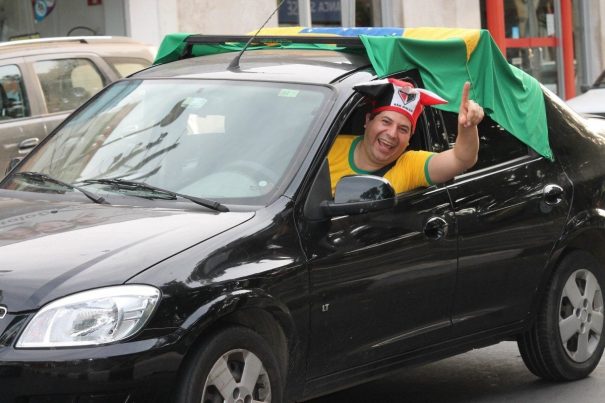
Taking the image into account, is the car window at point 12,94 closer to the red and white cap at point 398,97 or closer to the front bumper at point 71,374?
the red and white cap at point 398,97

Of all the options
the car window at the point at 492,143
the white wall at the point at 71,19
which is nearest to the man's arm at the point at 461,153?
the car window at the point at 492,143

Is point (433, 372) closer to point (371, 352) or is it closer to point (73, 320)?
point (371, 352)

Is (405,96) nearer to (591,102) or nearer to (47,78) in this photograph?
(47,78)

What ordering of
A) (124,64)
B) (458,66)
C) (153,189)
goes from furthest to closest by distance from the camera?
(124,64)
(458,66)
(153,189)

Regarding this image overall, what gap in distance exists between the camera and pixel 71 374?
457 centimetres

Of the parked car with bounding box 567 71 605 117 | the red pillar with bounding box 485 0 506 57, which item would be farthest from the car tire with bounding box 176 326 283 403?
the red pillar with bounding box 485 0 506 57

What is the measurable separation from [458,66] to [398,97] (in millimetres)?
719

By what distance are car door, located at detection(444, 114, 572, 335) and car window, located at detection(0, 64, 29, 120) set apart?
5257 millimetres

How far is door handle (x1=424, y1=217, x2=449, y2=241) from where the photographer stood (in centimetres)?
603

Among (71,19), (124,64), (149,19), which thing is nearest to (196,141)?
(124,64)

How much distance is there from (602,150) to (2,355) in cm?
398

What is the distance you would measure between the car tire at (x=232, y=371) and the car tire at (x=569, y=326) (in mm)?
Answer: 2102

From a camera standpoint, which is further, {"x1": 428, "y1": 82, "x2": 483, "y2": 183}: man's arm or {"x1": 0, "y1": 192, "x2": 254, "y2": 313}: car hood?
{"x1": 428, "y1": 82, "x2": 483, "y2": 183}: man's arm

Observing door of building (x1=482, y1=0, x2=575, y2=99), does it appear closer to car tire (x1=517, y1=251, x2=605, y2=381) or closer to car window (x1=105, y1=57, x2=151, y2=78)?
car window (x1=105, y1=57, x2=151, y2=78)
